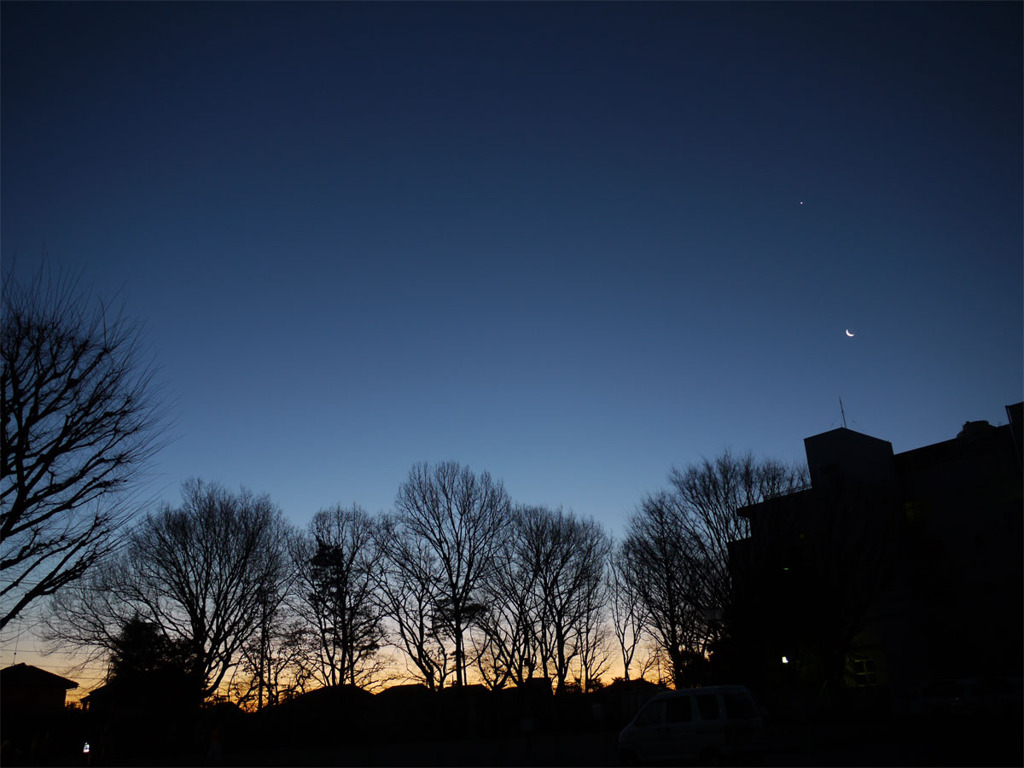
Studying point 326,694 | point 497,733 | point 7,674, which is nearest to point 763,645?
point 497,733

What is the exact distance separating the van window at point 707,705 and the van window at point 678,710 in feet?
0.78

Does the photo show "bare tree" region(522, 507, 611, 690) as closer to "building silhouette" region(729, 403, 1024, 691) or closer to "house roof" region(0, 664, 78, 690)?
"building silhouette" region(729, 403, 1024, 691)

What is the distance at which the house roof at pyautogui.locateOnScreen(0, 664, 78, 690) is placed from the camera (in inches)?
2085

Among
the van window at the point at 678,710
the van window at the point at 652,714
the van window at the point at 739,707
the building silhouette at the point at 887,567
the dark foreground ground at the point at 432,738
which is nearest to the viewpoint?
the van window at the point at 739,707

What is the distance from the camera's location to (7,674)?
51.3m

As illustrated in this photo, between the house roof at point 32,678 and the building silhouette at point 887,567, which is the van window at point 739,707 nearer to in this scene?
the building silhouette at point 887,567

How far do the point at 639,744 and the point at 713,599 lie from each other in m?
17.1

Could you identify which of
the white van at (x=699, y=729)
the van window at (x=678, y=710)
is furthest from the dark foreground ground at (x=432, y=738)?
the van window at (x=678, y=710)

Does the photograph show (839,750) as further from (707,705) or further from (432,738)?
(432,738)

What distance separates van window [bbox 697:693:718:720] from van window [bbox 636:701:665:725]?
43.0 inches

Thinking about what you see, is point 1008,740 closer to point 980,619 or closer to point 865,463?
point 980,619

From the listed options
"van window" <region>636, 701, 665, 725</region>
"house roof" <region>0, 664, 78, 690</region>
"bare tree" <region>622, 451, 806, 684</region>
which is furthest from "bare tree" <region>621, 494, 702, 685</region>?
"house roof" <region>0, 664, 78, 690</region>

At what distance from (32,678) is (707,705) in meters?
61.3

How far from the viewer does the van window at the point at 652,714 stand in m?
15.6
